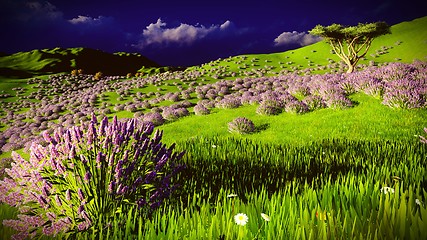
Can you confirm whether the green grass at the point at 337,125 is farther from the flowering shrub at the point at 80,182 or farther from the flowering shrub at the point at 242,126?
the flowering shrub at the point at 80,182

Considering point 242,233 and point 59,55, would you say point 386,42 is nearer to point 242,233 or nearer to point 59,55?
point 242,233

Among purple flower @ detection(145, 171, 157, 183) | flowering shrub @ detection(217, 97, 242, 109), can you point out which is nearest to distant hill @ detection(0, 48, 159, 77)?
flowering shrub @ detection(217, 97, 242, 109)

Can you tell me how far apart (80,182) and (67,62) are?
81328mm

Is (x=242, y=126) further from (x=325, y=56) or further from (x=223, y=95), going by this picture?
(x=325, y=56)

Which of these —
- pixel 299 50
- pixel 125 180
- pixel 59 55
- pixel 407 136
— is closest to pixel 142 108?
pixel 407 136

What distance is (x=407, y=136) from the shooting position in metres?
7.95

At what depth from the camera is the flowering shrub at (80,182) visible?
266 cm

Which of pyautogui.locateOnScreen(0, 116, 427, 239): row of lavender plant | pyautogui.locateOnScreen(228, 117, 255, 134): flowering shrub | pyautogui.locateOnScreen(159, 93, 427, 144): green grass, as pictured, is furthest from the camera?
pyautogui.locateOnScreen(228, 117, 255, 134): flowering shrub

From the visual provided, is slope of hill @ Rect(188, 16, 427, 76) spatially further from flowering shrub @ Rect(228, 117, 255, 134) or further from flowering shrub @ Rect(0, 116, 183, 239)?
flowering shrub @ Rect(0, 116, 183, 239)

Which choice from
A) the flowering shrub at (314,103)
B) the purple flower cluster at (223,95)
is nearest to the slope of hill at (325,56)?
the purple flower cluster at (223,95)

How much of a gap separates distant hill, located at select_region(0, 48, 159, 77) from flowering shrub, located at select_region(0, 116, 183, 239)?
62288mm

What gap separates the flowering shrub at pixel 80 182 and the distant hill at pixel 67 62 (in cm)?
6229

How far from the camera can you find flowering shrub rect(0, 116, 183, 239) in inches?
→ 105

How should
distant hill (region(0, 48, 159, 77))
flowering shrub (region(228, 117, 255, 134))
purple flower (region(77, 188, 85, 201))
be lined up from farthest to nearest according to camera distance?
distant hill (region(0, 48, 159, 77)) → flowering shrub (region(228, 117, 255, 134)) → purple flower (region(77, 188, 85, 201))
